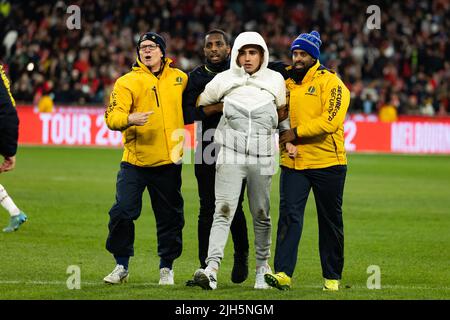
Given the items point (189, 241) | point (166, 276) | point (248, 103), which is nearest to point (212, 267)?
point (166, 276)

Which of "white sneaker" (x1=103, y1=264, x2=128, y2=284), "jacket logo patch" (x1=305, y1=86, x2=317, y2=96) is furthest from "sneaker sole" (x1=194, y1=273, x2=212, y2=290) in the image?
"jacket logo patch" (x1=305, y1=86, x2=317, y2=96)

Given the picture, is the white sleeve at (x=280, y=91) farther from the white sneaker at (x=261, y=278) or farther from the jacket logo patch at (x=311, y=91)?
the white sneaker at (x=261, y=278)

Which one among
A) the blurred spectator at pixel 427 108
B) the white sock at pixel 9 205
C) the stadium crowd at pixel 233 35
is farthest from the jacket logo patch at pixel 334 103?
the blurred spectator at pixel 427 108

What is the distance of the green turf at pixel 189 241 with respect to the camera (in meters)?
9.20

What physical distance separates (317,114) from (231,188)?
1105mm

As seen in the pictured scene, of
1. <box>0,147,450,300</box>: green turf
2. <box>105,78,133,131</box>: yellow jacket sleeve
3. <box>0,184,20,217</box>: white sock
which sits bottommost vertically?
<box>0,147,450,300</box>: green turf

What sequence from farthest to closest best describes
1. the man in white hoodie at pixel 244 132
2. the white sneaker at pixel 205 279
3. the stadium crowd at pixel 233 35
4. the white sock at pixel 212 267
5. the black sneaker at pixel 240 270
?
the stadium crowd at pixel 233 35
the black sneaker at pixel 240 270
the man in white hoodie at pixel 244 132
the white sock at pixel 212 267
the white sneaker at pixel 205 279

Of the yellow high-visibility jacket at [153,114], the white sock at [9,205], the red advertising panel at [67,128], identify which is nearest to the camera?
the yellow high-visibility jacket at [153,114]

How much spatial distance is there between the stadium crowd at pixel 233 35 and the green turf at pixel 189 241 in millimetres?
9069

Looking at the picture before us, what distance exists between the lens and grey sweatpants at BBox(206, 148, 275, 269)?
9.02 m

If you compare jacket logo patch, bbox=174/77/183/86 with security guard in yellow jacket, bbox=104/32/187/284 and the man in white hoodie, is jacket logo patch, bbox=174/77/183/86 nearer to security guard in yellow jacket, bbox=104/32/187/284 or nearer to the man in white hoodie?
security guard in yellow jacket, bbox=104/32/187/284

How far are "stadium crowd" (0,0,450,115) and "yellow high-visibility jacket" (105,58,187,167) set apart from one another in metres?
22.1
